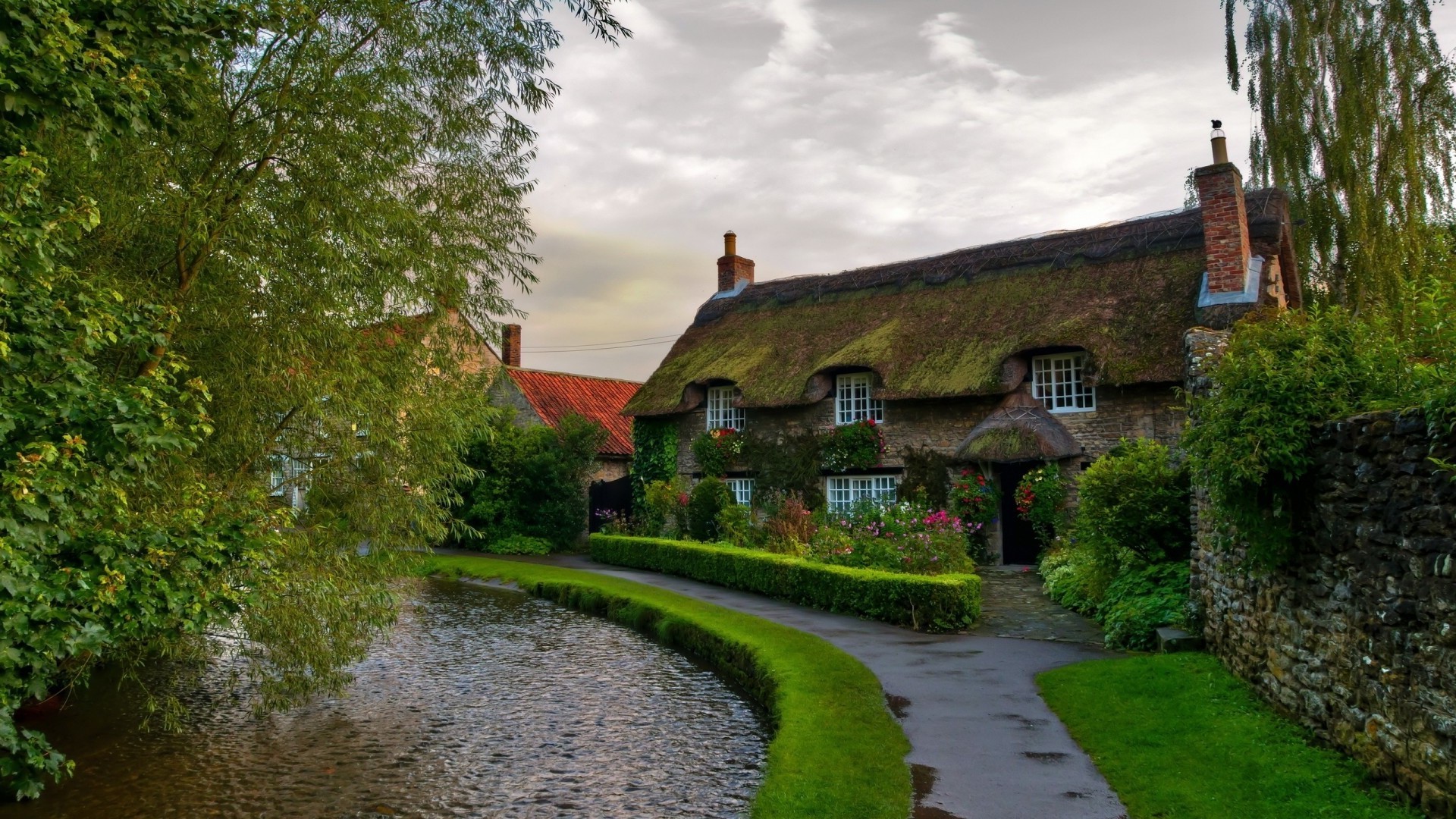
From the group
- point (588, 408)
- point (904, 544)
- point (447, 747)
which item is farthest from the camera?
point (588, 408)

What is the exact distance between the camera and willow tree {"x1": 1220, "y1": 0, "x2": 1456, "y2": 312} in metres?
20.9

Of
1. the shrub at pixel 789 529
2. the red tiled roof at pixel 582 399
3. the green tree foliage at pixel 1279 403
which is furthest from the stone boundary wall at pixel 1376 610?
the red tiled roof at pixel 582 399

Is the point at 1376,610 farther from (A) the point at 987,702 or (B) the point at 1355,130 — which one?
(B) the point at 1355,130

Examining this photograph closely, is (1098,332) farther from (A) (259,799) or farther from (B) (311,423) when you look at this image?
(A) (259,799)

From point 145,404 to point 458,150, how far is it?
577 cm

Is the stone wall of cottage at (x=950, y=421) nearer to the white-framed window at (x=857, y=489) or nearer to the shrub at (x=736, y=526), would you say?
the white-framed window at (x=857, y=489)

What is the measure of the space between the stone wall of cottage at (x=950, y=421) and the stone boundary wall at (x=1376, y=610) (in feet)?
29.0

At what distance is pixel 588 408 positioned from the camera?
104ft

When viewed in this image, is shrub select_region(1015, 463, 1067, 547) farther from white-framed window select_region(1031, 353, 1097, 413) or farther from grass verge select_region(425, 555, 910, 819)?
grass verge select_region(425, 555, 910, 819)

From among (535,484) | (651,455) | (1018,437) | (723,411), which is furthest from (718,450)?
(1018,437)

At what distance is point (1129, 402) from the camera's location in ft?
58.9

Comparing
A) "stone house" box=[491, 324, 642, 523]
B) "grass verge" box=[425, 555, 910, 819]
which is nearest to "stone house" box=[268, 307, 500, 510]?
"grass verge" box=[425, 555, 910, 819]

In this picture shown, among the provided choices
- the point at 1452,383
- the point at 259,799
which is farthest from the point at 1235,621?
the point at 259,799

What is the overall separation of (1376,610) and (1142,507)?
630cm
